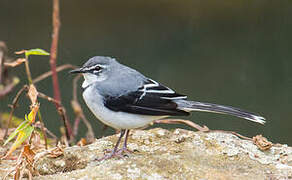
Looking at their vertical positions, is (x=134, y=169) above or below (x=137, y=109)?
below

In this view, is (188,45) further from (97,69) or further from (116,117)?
(116,117)

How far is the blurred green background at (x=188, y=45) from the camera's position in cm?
538

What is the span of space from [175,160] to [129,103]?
20.9 inches

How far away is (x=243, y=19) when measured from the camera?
6461mm

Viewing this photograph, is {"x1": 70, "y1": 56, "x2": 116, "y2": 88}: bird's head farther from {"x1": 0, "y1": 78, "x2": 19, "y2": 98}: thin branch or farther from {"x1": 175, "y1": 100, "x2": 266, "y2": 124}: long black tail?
{"x1": 0, "y1": 78, "x2": 19, "y2": 98}: thin branch

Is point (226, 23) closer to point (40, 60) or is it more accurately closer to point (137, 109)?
point (40, 60)

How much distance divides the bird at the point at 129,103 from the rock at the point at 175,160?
0.18 meters

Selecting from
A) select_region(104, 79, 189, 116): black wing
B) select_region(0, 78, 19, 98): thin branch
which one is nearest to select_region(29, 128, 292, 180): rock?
select_region(104, 79, 189, 116): black wing

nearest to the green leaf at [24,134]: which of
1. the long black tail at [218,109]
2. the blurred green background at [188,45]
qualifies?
the long black tail at [218,109]

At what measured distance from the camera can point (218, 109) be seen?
321cm

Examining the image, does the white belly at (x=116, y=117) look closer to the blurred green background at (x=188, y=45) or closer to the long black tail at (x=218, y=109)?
the long black tail at (x=218, y=109)

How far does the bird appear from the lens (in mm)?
3148

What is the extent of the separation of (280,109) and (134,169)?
9.69ft

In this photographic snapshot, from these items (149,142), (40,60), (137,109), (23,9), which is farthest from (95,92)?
(23,9)
